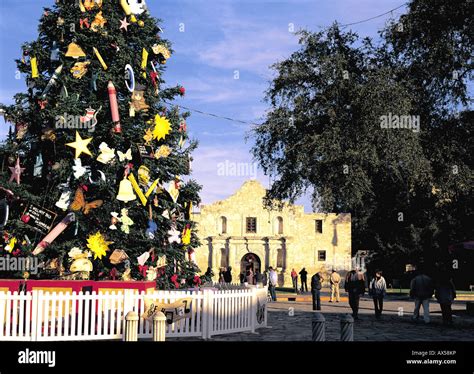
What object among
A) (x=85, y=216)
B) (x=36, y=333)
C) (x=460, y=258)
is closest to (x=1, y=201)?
(x=85, y=216)

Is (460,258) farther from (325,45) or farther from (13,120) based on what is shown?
(13,120)

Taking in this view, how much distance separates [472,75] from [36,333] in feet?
60.7

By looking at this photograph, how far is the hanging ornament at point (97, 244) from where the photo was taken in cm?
1844

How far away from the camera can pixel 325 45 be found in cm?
2792

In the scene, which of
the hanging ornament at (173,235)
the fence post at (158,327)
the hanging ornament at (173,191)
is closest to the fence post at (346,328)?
the fence post at (158,327)

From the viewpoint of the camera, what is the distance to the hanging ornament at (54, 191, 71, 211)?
18547 mm

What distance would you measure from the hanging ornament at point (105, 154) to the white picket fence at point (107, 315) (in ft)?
17.6

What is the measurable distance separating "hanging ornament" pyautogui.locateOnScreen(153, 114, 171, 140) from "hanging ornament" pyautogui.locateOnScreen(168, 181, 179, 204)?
1.53 metres

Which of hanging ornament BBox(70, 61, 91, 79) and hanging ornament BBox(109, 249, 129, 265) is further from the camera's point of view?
hanging ornament BBox(70, 61, 91, 79)

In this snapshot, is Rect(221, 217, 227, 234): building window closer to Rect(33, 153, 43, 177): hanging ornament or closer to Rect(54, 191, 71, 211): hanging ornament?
Rect(33, 153, 43, 177): hanging ornament

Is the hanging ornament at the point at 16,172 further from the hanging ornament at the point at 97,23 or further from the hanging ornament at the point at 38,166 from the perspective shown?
the hanging ornament at the point at 97,23

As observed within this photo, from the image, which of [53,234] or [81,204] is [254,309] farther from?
[53,234]

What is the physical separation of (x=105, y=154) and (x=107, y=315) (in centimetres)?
650

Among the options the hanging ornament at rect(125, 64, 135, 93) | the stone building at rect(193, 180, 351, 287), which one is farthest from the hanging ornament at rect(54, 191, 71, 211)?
the stone building at rect(193, 180, 351, 287)
